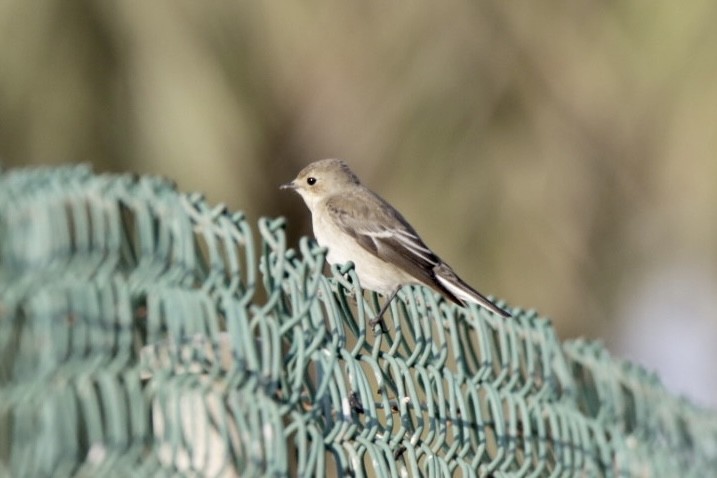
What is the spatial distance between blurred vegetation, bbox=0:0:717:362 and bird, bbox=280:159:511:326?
2.24 ft

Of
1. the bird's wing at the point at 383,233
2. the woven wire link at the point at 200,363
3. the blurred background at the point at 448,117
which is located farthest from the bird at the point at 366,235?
the woven wire link at the point at 200,363

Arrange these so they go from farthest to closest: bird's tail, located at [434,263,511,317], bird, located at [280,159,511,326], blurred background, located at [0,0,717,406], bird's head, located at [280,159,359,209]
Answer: blurred background, located at [0,0,717,406], bird's head, located at [280,159,359,209], bird, located at [280,159,511,326], bird's tail, located at [434,263,511,317]

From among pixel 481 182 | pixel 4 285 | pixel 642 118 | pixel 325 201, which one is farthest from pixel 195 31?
pixel 4 285

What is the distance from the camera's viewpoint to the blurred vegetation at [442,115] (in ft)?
20.4

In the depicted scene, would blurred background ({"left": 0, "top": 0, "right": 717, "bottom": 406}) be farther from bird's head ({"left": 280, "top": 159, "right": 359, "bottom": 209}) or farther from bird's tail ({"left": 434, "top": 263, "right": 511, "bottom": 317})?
bird's tail ({"left": 434, "top": 263, "right": 511, "bottom": 317})

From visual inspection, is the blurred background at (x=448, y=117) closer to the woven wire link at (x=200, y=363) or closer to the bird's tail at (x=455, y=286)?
the bird's tail at (x=455, y=286)

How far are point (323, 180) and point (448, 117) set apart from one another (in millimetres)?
1155

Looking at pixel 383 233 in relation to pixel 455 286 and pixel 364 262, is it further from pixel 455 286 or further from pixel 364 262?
pixel 455 286

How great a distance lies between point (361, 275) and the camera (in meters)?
5.40

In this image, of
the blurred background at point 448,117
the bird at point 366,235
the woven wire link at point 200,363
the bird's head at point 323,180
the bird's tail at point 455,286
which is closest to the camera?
the woven wire link at point 200,363

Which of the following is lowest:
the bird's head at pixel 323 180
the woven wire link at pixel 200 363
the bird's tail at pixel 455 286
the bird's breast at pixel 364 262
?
the woven wire link at pixel 200 363

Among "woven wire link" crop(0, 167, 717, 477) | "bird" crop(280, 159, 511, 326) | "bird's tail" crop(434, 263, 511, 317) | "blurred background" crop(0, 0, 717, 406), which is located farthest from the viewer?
"blurred background" crop(0, 0, 717, 406)

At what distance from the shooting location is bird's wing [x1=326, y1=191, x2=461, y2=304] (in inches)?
205

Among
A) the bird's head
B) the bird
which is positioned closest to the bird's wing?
the bird
